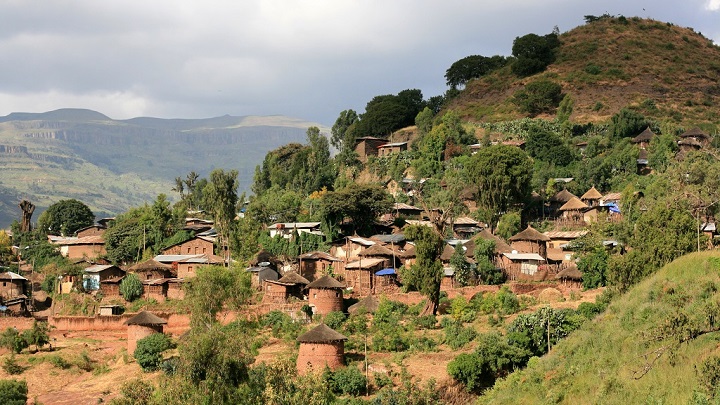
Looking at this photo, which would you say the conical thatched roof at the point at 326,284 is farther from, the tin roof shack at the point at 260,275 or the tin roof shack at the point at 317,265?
the tin roof shack at the point at 317,265

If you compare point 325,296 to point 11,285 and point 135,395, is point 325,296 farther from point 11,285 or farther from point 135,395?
point 11,285

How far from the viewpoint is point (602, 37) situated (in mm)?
110562

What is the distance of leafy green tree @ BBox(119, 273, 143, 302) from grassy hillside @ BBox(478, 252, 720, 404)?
1172 inches

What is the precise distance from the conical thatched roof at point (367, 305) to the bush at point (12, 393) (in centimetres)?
1625

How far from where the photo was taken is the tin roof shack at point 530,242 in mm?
54906

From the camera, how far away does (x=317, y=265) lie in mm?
56875

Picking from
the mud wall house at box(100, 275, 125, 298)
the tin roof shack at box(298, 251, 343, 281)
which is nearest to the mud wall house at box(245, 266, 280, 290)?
the tin roof shack at box(298, 251, 343, 281)

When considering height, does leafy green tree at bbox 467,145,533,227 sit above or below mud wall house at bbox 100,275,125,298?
above

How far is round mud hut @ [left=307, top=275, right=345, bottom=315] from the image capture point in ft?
157

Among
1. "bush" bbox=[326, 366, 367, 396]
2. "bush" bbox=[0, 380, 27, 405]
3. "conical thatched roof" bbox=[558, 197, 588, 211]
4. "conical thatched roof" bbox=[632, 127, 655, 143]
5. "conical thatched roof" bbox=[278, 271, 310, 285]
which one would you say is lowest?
"bush" bbox=[0, 380, 27, 405]

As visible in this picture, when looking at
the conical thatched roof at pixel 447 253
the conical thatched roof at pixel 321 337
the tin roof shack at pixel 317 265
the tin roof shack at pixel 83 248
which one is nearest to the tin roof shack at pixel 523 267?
the conical thatched roof at pixel 447 253

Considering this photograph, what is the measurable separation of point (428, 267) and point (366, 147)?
4039 centimetres

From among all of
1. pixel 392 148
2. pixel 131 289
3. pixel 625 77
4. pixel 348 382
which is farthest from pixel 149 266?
pixel 625 77

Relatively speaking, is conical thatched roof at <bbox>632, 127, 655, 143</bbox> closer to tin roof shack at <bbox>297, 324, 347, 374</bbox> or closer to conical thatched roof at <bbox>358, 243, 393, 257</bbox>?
conical thatched roof at <bbox>358, 243, 393, 257</bbox>
